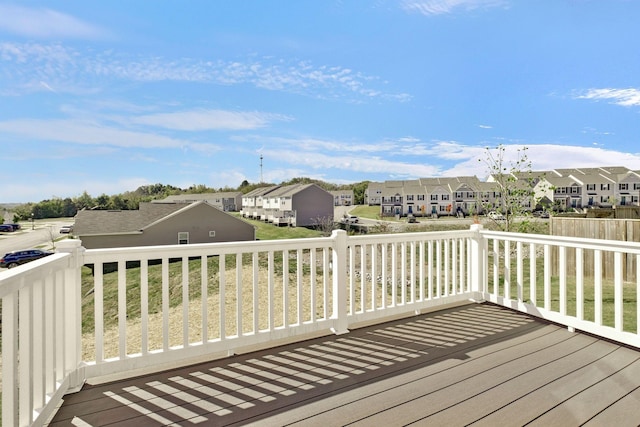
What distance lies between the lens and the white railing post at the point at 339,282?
293cm

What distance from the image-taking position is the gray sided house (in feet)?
60.4

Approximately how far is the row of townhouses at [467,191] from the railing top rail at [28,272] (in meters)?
26.8

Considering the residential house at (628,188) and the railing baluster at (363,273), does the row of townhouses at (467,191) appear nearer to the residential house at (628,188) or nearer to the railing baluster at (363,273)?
the residential house at (628,188)

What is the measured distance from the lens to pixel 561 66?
14.4 meters

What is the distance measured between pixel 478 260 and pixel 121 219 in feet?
66.0

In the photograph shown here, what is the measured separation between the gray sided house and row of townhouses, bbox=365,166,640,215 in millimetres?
17198

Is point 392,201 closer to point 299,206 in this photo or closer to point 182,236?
point 299,206

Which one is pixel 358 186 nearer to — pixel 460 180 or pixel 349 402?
pixel 460 180

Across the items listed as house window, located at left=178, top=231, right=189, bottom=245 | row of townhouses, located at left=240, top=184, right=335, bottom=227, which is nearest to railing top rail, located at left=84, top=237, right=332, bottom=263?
house window, located at left=178, top=231, right=189, bottom=245

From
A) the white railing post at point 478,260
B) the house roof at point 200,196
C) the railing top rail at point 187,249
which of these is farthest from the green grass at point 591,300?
the house roof at point 200,196

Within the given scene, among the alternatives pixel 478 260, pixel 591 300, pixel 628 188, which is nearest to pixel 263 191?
pixel 628 188

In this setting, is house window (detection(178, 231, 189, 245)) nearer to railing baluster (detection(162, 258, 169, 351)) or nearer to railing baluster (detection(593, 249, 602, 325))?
railing baluster (detection(162, 258, 169, 351))

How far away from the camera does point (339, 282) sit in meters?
2.93

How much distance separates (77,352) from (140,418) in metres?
0.64
